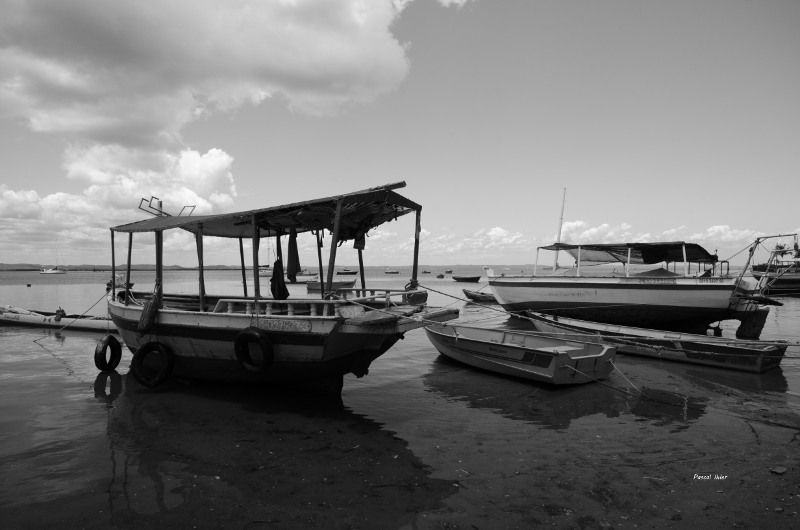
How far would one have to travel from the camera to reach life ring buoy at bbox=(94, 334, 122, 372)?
11641mm

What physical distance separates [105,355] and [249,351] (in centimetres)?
584

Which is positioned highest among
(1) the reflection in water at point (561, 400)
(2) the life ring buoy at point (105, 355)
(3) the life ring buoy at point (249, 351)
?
(3) the life ring buoy at point (249, 351)

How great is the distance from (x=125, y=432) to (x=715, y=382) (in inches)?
491

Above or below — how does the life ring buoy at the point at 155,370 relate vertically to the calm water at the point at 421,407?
above

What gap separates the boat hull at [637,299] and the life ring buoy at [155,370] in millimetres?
15235

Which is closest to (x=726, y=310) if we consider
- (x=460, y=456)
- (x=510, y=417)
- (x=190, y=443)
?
(x=510, y=417)

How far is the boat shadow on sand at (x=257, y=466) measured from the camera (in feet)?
16.0

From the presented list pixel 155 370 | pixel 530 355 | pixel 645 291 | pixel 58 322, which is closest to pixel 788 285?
pixel 645 291

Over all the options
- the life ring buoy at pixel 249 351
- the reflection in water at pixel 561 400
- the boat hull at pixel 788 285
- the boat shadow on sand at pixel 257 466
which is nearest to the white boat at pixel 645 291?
the reflection in water at pixel 561 400

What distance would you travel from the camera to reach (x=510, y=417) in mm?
8258

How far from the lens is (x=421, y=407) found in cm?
896

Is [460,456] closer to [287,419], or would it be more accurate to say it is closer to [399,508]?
[399,508]

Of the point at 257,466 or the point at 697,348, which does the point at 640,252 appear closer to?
the point at 697,348

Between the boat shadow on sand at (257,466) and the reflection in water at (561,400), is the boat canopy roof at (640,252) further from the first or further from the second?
the boat shadow on sand at (257,466)
